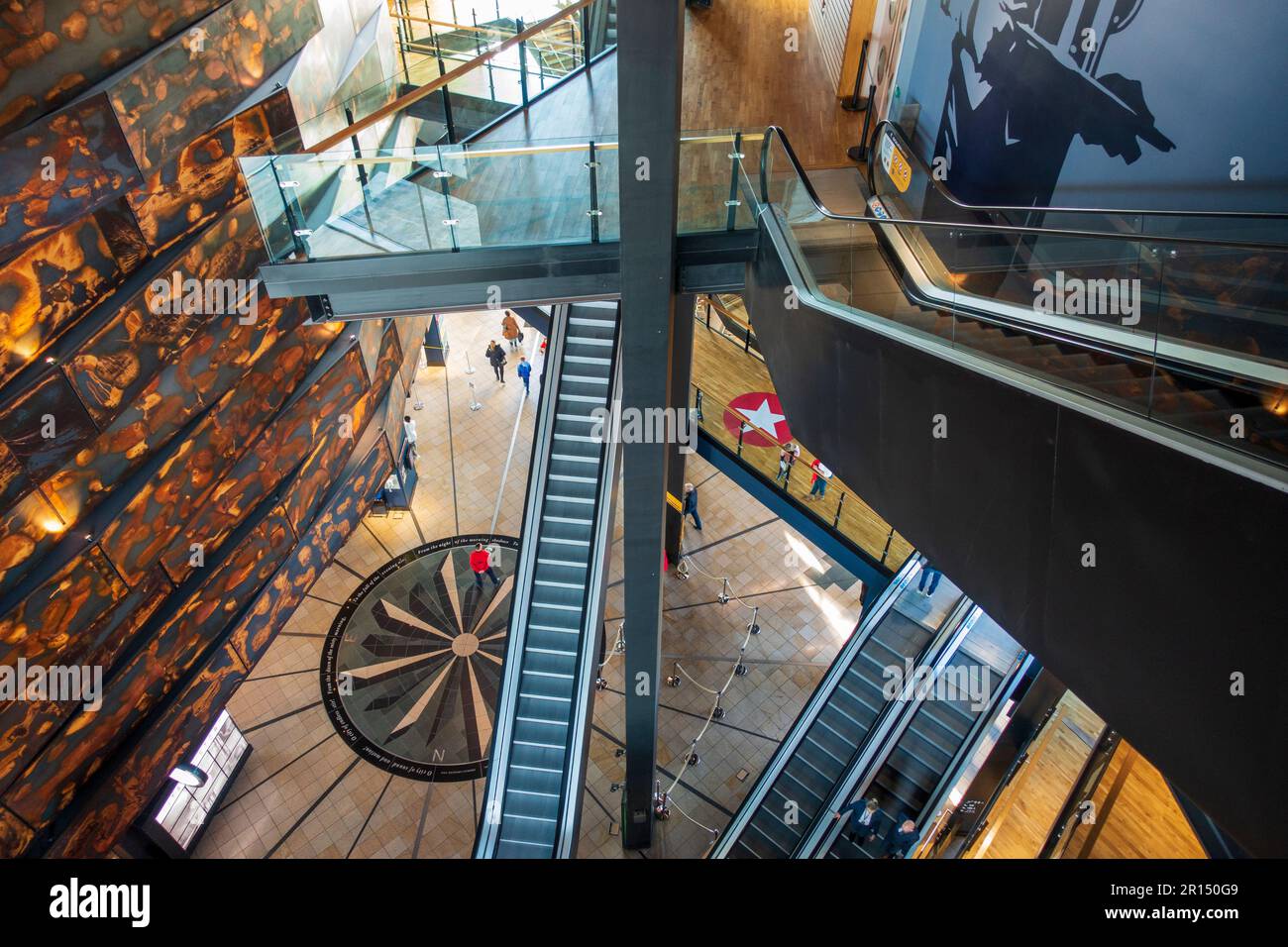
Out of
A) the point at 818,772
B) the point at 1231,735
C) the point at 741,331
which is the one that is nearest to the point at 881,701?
the point at 818,772

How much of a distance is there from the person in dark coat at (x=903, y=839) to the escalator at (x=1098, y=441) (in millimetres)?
5882

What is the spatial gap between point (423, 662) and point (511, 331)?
7.94 m

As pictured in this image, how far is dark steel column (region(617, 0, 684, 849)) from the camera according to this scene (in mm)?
5139

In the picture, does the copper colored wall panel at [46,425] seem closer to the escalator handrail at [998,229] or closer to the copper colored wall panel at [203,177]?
the copper colored wall panel at [203,177]

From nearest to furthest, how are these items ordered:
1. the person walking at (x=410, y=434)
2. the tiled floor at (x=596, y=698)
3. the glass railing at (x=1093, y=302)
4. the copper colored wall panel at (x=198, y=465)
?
the glass railing at (x=1093, y=302) → the copper colored wall panel at (x=198, y=465) → the tiled floor at (x=596, y=698) → the person walking at (x=410, y=434)

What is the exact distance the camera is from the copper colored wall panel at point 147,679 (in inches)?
331

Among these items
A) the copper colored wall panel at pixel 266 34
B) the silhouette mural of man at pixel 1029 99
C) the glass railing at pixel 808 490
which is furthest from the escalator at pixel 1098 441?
the copper colored wall panel at pixel 266 34

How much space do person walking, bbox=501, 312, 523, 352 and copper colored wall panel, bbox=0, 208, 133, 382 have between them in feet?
35.7

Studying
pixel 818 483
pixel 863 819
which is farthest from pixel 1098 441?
pixel 818 483

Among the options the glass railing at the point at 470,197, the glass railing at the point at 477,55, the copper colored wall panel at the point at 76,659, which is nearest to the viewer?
the glass railing at the point at 470,197

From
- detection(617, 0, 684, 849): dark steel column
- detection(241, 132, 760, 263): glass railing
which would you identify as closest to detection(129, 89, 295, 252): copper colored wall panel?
detection(241, 132, 760, 263): glass railing

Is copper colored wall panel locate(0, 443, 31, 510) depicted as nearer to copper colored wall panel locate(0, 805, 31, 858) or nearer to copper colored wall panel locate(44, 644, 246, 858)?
copper colored wall panel locate(0, 805, 31, 858)
